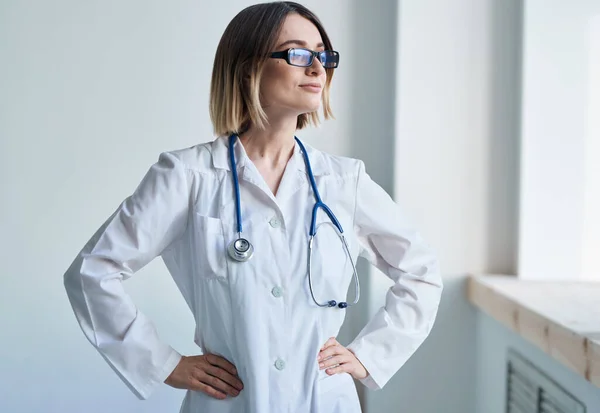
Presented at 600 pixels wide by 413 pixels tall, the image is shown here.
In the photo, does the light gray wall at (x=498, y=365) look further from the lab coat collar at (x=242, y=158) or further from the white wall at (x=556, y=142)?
the lab coat collar at (x=242, y=158)

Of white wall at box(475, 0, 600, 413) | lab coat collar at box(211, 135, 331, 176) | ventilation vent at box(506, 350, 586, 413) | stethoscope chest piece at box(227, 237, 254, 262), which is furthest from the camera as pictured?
white wall at box(475, 0, 600, 413)

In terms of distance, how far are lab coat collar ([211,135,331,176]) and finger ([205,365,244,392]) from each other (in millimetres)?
384

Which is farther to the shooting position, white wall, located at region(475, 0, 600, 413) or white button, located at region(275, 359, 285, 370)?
white wall, located at region(475, 0, 600, 413)

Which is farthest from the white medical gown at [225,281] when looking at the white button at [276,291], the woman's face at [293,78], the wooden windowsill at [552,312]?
the wooden windowsill at [552,312]

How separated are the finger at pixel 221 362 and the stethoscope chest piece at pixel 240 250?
20cm

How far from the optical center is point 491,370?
241cm

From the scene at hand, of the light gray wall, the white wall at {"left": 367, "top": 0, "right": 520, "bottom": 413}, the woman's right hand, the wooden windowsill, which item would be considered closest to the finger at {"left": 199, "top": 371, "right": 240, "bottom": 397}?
the woman's right hand

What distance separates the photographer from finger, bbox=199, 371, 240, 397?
1381mm

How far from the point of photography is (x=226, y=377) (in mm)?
1384

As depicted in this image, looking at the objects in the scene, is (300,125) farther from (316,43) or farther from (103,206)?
(103,206)

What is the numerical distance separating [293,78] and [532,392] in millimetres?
1138

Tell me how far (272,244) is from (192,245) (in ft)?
0.52

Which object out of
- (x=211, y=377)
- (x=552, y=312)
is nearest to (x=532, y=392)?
(x=552, y=312)

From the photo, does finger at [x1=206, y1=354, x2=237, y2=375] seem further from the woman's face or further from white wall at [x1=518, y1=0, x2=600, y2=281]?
white wall at [x1=518, y1=0, x2=600, y2=281]
